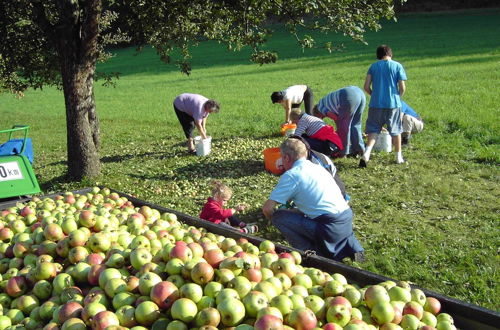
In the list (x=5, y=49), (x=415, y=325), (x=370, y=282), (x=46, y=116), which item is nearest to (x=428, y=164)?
(x=370, y=282)

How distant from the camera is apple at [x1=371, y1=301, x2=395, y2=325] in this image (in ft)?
9.84

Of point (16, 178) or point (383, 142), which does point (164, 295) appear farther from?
point (383, 142)

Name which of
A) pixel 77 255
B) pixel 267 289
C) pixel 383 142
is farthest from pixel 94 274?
pixel 383 142

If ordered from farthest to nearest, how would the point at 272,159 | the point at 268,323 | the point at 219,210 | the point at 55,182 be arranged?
the point at 55,182 < the point at 272,159 < the point at 219,210 < the point at 268,323

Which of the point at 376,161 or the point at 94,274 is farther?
the point at 376,161

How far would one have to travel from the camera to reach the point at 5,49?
1039cm

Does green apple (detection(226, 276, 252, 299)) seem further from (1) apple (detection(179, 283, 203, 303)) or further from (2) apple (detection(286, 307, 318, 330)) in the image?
(2) apple (detection(286, 307, 318, 330))

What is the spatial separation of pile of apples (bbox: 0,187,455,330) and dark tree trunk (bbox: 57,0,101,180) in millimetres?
5547

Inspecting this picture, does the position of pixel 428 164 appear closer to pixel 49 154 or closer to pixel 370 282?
pixel 370 282

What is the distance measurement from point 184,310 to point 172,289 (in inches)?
9.1

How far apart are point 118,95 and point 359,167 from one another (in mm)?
18620

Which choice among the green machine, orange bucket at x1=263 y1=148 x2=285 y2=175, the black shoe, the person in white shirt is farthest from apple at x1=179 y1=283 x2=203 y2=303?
the person in white shirt

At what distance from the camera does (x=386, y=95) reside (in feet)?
29.9

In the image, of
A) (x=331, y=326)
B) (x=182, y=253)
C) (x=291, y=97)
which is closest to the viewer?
(x=331, y=326)
